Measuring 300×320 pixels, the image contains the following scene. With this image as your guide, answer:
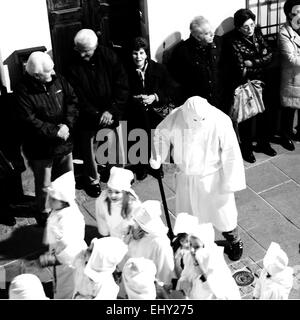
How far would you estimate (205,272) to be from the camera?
6750mm

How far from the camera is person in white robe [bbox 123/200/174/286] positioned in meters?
7.18

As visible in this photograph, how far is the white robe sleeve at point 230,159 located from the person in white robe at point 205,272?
3.23 ft

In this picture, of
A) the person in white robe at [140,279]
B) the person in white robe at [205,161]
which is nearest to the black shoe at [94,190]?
the person in white robe at [205,161]

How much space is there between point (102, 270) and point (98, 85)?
9.81 ft

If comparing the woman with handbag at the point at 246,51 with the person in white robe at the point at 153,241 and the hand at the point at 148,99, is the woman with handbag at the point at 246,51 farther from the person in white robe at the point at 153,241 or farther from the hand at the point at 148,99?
the person in white robe at the point at 153,241

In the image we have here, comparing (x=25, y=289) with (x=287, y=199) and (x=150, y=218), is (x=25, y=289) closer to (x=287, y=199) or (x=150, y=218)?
(x=150, y=218)

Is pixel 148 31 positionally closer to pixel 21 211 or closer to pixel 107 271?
pixel 21 211

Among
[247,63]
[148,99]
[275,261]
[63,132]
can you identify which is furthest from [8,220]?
[275,261]

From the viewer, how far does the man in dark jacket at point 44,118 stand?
8.39 meters

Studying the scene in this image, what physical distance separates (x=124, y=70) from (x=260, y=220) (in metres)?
2.35

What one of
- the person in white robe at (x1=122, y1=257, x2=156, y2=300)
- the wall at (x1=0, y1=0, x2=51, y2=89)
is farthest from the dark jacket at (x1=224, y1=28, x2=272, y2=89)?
the person in white robe at (x1=122, y1=257, x2=156, y2=300)
